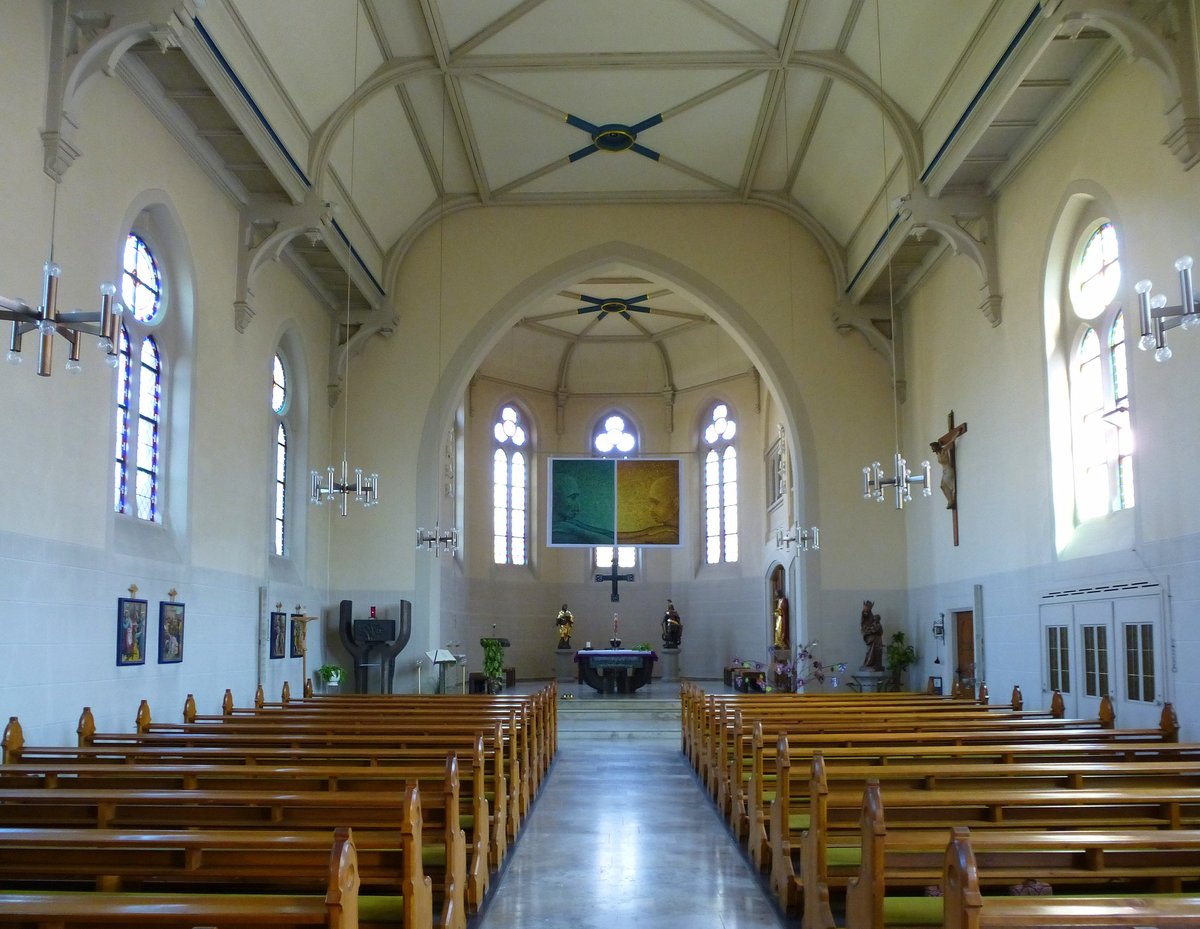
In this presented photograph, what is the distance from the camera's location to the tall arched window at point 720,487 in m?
25.5

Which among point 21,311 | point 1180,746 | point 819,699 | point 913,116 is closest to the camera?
point 21,311

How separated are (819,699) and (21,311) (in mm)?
8623

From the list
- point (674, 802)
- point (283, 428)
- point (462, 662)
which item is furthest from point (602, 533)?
point (674, 802)

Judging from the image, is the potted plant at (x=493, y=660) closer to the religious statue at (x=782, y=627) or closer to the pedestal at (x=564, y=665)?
the pedestal at (x=564, y=665)

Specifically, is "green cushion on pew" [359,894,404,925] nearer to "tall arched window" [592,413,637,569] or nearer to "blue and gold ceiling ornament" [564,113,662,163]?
"blue and gold ceiling ornament" [564,113,662,163]

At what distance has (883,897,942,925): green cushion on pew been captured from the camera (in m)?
4.42

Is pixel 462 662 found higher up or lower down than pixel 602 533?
lower down

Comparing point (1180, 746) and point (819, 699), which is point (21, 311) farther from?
point (819, 699)

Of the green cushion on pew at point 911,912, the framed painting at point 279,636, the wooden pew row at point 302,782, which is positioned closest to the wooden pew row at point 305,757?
the wooden pew row at point 302,782

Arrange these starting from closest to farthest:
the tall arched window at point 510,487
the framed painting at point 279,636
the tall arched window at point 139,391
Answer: the tall arched window at point 139,391 < the framed painting at point 279,636 < the tall arched window at point 510,487

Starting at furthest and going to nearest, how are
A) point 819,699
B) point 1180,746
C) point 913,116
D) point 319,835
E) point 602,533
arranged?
point 602,533, point 913,116, point 819,699, point 1180,746, point 319,835

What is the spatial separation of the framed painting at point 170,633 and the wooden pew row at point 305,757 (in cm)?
318

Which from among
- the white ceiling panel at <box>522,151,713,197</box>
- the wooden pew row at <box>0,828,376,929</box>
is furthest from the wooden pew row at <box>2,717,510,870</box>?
the white ceiling panel at <box>522,151,713,197</box>

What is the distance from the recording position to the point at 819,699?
11617mm
